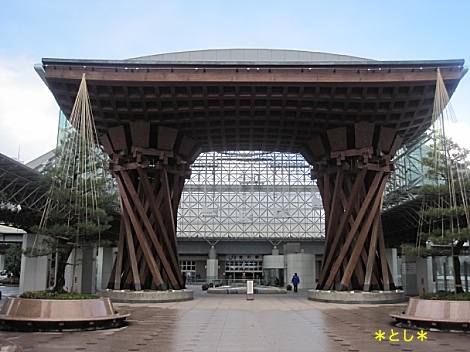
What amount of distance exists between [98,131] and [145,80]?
6.20 meters

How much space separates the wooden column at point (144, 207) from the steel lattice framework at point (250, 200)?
105 ft

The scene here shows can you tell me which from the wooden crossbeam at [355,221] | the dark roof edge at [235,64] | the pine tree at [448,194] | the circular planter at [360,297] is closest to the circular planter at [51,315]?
the pine tree at [448,194]

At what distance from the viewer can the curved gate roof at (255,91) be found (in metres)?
20.9

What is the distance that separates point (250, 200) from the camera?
59.1 metres

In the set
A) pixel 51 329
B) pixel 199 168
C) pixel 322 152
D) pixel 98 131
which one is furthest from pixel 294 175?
pixel 51 329

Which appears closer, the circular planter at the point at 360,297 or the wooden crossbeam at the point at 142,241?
the circular planter at the point at 360,297

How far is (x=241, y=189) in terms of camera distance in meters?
59.2

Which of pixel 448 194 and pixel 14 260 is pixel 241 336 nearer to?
pixel 448 194

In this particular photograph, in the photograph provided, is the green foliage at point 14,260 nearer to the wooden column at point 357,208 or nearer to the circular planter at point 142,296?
the circular planter at point 142,296

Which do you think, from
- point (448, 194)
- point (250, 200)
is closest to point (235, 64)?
point (448, 194)

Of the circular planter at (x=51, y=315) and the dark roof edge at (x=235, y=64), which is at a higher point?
the dark roof edge at (x=235, y=64)

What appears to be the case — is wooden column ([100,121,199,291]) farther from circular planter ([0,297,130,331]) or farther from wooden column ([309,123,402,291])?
circular planter ([0,297,130,331])

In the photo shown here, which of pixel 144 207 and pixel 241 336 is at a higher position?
pixel 144 207

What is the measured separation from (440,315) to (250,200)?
46650 mm
